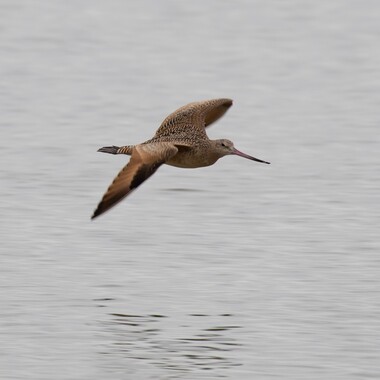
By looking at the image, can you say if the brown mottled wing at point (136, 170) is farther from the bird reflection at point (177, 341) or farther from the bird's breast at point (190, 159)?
the bird reflection at point (177, 341)

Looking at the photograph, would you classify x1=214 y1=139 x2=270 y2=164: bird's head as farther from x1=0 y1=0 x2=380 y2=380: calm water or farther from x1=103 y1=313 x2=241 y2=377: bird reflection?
x1=103 y1=313 x2=241 y2=377: bird reflection

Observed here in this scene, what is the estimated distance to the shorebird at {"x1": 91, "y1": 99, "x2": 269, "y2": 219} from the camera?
11938 millimetres

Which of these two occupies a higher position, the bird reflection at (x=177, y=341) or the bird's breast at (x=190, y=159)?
the bird's breast at (x=190, y=159)

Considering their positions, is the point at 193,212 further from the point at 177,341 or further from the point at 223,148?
the point at 177,341

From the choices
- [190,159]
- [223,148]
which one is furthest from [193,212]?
[190,159]

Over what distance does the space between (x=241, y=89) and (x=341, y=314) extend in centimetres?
1168

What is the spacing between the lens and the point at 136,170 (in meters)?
12.1

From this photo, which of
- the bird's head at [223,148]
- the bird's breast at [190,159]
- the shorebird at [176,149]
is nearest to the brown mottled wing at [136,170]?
the shorebird at [176,149]

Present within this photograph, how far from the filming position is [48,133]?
2036cm

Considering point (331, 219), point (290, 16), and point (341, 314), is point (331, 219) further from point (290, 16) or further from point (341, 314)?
point (290, 16)

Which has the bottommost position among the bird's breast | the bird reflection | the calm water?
the bird reflection

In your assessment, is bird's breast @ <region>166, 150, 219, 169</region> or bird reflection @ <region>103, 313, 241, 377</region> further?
bird's breast @ <region>166, 150, 219, 169</region>

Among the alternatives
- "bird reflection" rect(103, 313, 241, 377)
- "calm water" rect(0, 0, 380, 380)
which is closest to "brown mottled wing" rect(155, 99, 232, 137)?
"calm water" rect(0, 0, 380, 380)

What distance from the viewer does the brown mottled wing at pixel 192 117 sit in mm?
14289
